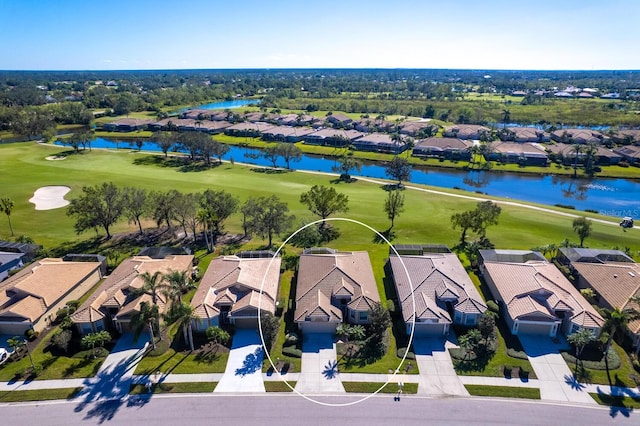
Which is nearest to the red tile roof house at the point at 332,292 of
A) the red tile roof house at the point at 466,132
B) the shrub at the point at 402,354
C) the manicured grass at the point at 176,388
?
the shrub at the point at 402,354

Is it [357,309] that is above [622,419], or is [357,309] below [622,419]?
above

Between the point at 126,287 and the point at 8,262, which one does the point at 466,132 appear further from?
the point at 8,262

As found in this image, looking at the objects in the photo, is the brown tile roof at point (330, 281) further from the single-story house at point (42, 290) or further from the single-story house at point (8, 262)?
the single-story house at point (8, 262)

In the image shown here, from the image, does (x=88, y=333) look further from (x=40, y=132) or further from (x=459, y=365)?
(x=40, y=132)

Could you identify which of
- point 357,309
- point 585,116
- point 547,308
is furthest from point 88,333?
point 585,116

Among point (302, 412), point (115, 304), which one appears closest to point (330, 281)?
point (302, 412)

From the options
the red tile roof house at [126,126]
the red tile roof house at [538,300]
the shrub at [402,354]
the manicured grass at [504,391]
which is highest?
the red tile roof house at [126,126]
